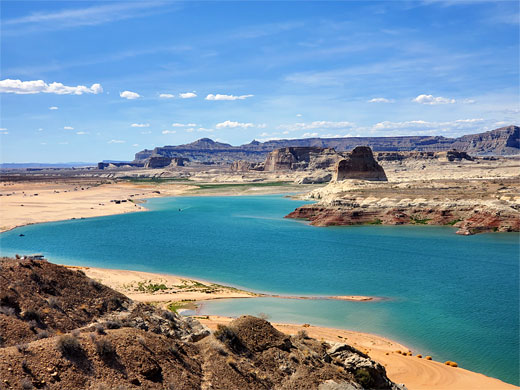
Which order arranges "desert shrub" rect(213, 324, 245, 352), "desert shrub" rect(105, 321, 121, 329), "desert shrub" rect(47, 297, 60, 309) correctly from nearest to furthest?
"desert shrub" rect(213, 324, 245, 352)
"desert shrub" rect(105, 321, 121, 329)
"desert shrub" rect(47, 297, 60, 309)

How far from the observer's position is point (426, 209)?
7281 centimetres

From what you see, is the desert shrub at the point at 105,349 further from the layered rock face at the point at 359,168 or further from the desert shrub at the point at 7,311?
the layered rock face at the point at 359,168

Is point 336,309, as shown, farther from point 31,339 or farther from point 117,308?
point 31,339

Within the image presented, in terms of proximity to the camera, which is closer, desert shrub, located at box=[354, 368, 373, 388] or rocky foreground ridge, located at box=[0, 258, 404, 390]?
rocky foreground ridge, located at box=[0, 258, 404, 390]

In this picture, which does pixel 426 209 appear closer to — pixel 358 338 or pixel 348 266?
pixel 348 266

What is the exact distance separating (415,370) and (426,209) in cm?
5635

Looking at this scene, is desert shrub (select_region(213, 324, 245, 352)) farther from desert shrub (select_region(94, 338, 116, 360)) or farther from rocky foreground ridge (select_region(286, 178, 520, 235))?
rocky foreground ridge (select_region(286, 178, 520, 235))

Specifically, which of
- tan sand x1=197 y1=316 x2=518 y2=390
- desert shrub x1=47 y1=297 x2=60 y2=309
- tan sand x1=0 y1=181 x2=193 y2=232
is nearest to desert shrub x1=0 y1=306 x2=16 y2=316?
desert shrub x1=47 y1=297 x2=60 y2=309

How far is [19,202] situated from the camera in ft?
364

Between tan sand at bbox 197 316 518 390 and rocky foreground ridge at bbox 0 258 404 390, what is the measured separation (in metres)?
3.69

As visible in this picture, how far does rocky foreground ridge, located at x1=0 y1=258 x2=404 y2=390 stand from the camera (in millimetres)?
12555

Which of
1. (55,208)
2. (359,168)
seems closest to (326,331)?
(55,208)

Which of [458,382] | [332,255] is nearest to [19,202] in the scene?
[332,255]

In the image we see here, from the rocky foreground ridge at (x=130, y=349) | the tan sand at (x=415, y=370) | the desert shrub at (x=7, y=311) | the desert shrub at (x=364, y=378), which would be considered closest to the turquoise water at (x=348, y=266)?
the tan sand at (x=415, y=370)
